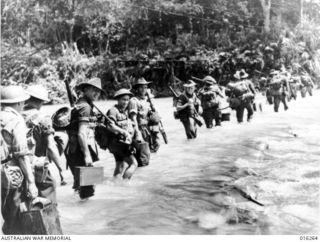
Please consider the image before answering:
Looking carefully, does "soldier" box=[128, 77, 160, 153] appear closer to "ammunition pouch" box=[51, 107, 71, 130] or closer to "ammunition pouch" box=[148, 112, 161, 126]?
"ammunition pouch" box=[148, 112, 161, 126]

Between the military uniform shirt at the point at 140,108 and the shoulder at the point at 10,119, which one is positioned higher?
the shoulder at the point at 10,119

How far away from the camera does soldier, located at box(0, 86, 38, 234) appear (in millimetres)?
4320

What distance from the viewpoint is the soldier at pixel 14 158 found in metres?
4.32

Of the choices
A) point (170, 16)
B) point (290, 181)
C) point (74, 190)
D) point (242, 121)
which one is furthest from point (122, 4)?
point (242, 121)

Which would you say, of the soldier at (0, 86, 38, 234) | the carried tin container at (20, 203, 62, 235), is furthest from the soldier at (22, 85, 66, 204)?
the soldier at (0, 86, 38, 234)

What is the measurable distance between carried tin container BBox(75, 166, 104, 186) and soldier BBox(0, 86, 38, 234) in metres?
1.19

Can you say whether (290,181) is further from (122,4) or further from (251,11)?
(122,4)

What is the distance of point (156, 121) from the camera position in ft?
28.4

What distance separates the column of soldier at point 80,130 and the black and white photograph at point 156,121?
0.8 inches

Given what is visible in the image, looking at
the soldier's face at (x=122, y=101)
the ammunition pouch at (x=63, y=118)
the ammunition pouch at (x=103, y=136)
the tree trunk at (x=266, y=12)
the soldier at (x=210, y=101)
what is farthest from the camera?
the soldier at (x=210, y=101)

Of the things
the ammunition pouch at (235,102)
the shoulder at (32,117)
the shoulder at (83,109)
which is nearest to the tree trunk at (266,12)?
the ammunition pouch at (235,102)

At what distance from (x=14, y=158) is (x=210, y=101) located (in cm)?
744

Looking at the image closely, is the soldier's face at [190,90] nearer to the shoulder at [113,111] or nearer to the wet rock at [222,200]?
the shoulder at [113,111]

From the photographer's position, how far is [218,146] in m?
9.22
